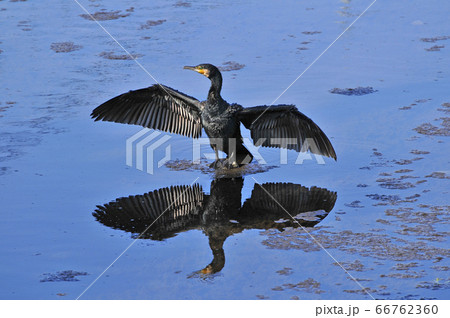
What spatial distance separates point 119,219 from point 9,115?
272cm

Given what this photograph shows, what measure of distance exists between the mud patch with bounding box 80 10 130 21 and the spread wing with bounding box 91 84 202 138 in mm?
3770

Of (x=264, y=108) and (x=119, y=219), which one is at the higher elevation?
(x=264, y=108)

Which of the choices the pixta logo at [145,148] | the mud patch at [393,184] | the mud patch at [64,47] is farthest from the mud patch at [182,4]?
the mud patch at [393,184]

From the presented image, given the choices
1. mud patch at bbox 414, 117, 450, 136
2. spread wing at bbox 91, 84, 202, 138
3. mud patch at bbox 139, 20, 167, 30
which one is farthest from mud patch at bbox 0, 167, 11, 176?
mud patch at bbox 139, 20, 167, 30

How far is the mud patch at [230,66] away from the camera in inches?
385

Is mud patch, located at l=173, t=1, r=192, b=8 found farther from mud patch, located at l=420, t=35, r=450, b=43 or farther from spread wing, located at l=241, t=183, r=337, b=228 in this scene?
spread wing, located at l=241, t=183, r=337, b=228

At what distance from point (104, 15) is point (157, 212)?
579 cm

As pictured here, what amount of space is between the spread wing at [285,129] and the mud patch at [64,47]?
12.2 feet

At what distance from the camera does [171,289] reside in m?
5.50

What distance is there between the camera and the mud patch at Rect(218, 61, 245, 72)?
977cm

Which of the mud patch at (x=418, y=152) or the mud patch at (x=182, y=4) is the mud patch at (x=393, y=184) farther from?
the mud patch at (x=182, y=4)
